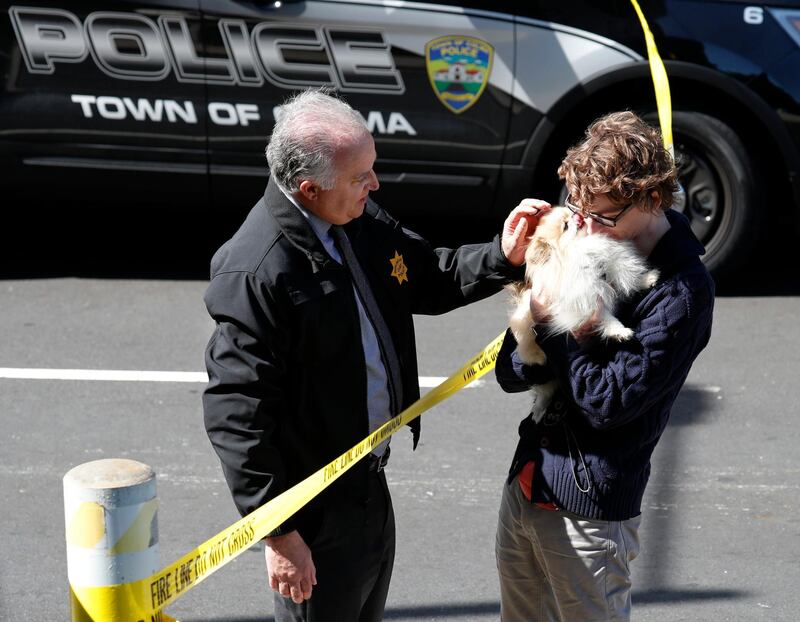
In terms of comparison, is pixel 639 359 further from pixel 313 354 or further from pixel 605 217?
pixel 313 354

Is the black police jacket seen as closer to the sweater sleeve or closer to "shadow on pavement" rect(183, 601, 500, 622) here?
the sweater sleeve

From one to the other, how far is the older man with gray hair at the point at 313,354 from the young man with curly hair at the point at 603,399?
0.33 metres

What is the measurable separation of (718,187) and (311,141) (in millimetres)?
4651

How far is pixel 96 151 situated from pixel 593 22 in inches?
113

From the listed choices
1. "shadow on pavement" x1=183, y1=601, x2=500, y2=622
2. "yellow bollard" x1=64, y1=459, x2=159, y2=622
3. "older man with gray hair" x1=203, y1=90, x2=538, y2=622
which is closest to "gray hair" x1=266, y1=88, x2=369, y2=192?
"older man with gray hair" x1=203, y1=90, x2=538, y2=622

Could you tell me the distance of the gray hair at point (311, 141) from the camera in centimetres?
268

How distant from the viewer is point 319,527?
281cm

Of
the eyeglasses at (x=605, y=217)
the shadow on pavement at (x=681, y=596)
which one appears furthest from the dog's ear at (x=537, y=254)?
the shadow on pavement at (x=681, y=596)

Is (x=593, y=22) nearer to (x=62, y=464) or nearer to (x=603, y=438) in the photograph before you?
(x=62, y=464)

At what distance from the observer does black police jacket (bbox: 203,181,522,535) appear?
8.64 feet

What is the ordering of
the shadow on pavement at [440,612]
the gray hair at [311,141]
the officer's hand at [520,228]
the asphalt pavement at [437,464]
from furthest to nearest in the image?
1. the asphalt pavement at [437,464]
2. the shadow on pavement at [440,612]
3. the officer's hand at [520,228]
4. the gray hair at [311,141]

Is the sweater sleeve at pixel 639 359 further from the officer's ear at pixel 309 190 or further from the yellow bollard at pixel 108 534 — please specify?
the yellow bollard at pixel 108 534

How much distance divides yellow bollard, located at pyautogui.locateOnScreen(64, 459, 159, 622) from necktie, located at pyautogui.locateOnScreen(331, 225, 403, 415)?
616 millimetres

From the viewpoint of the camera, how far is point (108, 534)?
2.57 m
